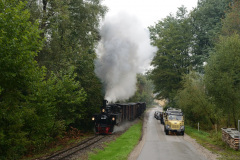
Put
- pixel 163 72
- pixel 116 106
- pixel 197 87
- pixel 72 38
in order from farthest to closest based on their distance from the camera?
pixel 163 72 → pixel 197 87 → pixel 116 106 → pixel 72 38

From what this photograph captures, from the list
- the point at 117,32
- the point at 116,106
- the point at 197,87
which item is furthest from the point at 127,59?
the point at 197,87

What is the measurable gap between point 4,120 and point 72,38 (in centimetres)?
1398

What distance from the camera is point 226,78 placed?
1942 cm

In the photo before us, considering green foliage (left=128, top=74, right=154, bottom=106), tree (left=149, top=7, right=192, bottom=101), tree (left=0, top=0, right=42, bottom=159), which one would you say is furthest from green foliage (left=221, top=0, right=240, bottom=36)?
tree (left=0, top=0, right=42, bottom=159)

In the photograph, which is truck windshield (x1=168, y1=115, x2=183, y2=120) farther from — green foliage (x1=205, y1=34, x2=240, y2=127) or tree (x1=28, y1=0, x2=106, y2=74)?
tree (x1=28, y1=0, x2=106, y2=74)

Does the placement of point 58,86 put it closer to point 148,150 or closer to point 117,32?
point 148,150

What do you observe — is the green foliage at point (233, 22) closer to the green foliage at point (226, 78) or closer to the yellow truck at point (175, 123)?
the green foliage at point (226, 78)

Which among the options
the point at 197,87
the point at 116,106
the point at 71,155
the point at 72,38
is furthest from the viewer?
the point at 197,87

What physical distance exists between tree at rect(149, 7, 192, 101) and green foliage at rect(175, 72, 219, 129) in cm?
1032

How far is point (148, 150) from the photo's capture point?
50.2 feet

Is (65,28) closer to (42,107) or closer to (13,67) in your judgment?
(42,107)

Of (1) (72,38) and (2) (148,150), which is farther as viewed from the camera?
(1) (72,38)

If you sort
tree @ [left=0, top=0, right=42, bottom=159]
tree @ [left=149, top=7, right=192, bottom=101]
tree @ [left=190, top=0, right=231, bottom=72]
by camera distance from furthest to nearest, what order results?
tree @ [left=149, top=7, right=192, bottom=101] → tree @ [left=190, top=0, right=231, bottom=72] → tree @ [left=0, top=0, right=42, bottom=159]

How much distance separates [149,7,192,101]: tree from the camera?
46.1 m
